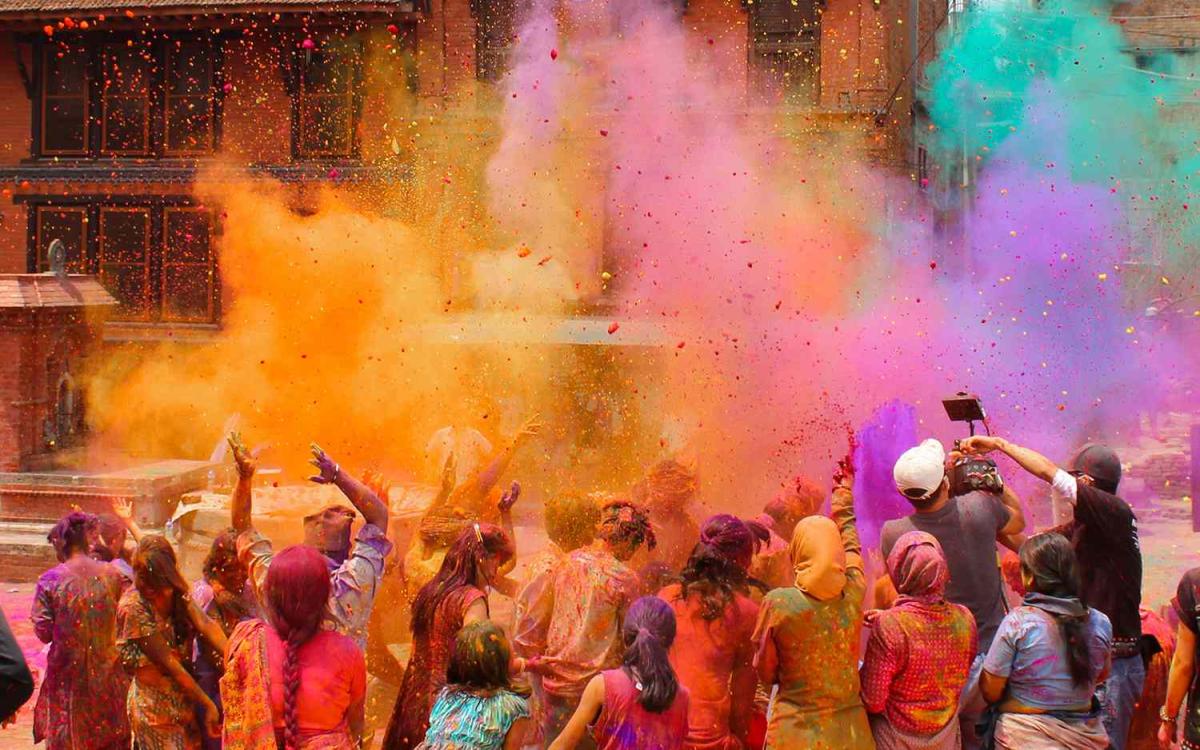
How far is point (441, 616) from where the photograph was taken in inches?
183

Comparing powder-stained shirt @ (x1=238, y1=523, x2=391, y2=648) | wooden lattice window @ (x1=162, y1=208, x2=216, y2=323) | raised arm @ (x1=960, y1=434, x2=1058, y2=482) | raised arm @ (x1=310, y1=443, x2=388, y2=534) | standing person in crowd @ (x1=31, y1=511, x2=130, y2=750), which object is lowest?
standing person in crowd @ (x1=31, y1=511, x2=130, y2=750)

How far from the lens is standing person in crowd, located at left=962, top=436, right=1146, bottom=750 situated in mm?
5043

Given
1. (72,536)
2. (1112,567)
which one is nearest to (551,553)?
(72,536)

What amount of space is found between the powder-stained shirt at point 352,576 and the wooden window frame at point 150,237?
13.8 meters

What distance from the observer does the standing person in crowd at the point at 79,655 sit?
528cm

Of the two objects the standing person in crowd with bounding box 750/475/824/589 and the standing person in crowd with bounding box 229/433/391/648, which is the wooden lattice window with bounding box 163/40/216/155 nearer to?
the standing person in crowd with bounding box 229/433/391/648

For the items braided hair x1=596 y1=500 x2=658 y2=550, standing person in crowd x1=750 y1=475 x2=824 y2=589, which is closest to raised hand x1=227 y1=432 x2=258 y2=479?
braided hair x1=596 y1=500 x2=658 y2=550

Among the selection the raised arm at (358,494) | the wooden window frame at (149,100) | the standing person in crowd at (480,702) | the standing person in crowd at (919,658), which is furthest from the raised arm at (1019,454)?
the wooden window frame at (149,100)

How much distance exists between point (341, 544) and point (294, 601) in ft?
4.12

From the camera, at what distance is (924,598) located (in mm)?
4273

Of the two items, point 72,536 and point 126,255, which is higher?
point 126,255

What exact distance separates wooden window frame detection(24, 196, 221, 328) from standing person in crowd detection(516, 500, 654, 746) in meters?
14.4

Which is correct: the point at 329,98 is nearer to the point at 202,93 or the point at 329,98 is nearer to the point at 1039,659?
the point at 202,93

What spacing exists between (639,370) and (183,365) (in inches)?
287
